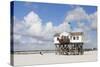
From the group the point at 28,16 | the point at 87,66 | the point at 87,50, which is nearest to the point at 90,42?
the point at 87,50

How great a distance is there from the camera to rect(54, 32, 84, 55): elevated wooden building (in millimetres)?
1439

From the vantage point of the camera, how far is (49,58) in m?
1.41

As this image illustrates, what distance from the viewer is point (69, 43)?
4.79ft

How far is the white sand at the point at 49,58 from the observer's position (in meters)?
1.34

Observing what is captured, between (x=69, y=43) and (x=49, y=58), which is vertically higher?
(x=69, y=43)

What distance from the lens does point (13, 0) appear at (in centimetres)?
134

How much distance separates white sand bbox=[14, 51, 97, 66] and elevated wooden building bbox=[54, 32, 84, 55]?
3 centimetres

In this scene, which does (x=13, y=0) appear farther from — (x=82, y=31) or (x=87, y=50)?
(x=87, y=50)

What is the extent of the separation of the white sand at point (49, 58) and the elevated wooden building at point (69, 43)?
Answer: 3 cm

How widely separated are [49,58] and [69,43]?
0.61ft

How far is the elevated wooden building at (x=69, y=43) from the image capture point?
1439 millimetres

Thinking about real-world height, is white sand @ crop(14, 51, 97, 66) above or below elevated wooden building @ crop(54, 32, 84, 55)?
below

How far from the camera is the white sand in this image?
1341mm

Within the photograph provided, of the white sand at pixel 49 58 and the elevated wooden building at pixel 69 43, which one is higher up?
the elevated wooden building at pixel 69 43
